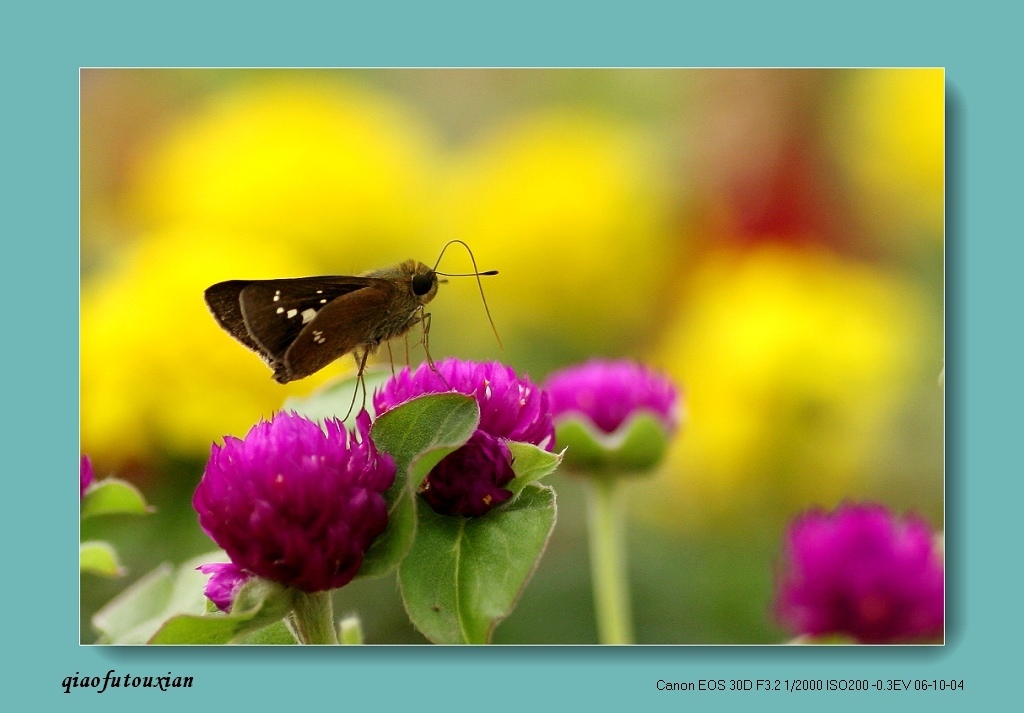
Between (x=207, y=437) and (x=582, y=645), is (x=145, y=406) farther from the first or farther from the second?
(x=582, y=645)

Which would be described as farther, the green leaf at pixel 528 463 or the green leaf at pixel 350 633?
the green leaf at pixel 350 633

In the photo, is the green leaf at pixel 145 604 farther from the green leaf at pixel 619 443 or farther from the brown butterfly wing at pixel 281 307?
the green leaf at pixel 619 443

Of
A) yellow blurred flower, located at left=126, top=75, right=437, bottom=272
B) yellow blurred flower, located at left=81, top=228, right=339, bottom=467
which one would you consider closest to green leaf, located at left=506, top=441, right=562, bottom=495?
yellow blurred flower, located at left=81, top=228, right=339, bottom=467

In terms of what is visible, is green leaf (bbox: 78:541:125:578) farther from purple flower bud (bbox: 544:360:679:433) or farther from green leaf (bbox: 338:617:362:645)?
purple flower bud (bbox: 544:360:679:433)

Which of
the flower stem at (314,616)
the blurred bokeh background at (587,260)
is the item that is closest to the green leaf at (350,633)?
the flower stem at (314,616)

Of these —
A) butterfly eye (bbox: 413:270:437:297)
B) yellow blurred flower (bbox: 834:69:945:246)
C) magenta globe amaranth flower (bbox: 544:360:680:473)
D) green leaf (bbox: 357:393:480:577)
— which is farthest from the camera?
yellow blurred flower (bbox: 834:69:945:246)

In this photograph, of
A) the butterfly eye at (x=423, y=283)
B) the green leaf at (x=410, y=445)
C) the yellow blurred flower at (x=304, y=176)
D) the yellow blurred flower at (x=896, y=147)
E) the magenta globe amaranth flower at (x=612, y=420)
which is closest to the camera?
the green leaf at (x=410, y=445)
